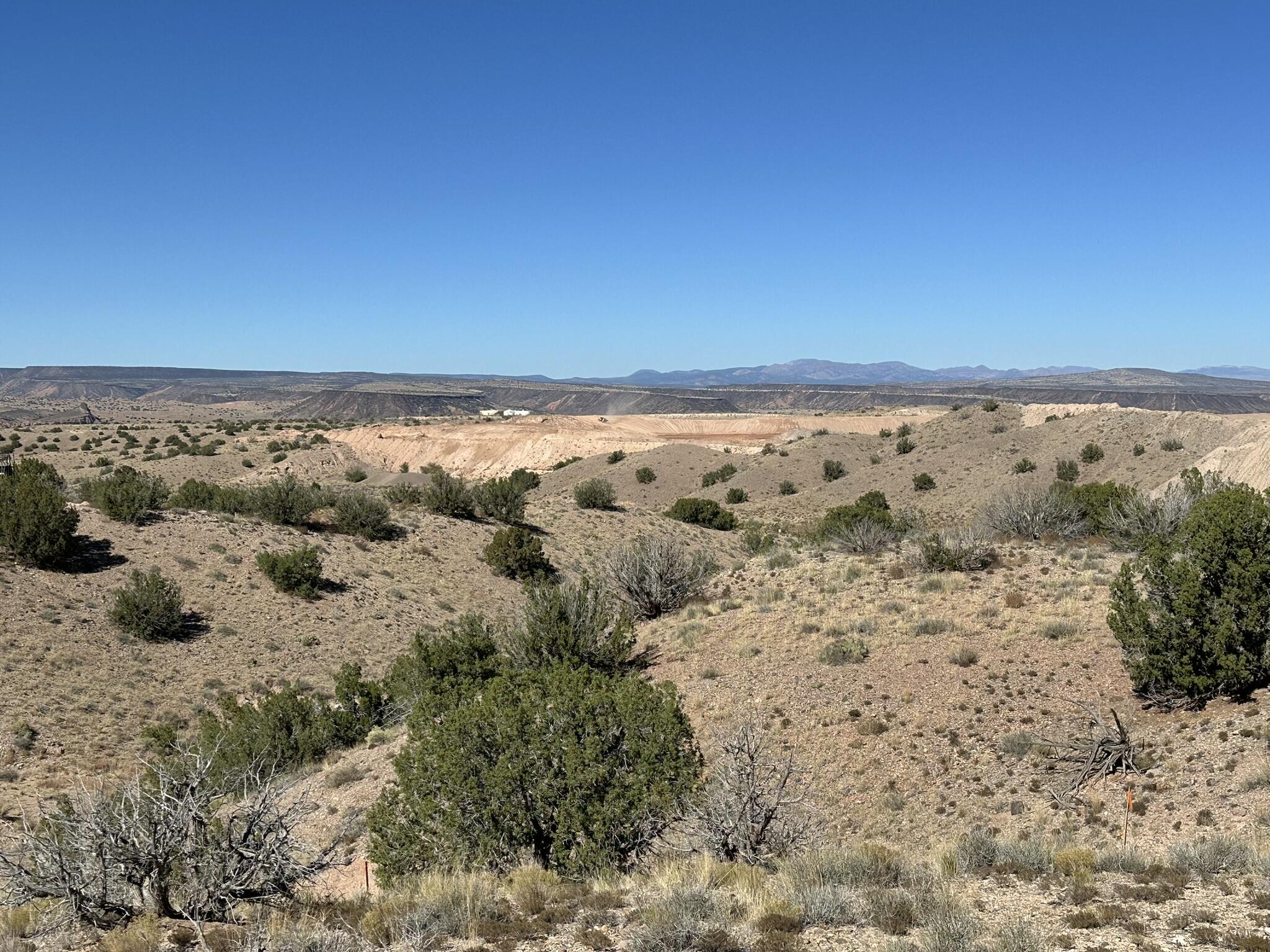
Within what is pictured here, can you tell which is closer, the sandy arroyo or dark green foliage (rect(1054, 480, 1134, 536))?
dark green foliage (rect(1054, 480, 1134, 536))

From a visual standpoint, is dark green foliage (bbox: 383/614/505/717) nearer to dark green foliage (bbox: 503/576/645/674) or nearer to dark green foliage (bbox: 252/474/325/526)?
dark green foliage (bbox: 503/576/645/674)

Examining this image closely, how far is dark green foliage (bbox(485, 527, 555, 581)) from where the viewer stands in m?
30.5

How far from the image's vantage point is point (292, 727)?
53.0 feet

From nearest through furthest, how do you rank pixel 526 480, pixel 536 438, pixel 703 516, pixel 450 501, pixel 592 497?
1. pixel 450 501
2. pixel 703 516
3. pixel 592 497
4. pixel 526 480
5. pixel 536 438

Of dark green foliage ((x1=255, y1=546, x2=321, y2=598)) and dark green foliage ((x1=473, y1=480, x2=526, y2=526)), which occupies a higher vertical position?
dark green foliage ((x1=473, y1=480, x2=526, y2=526))

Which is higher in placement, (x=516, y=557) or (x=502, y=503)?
(x=502, y=503)

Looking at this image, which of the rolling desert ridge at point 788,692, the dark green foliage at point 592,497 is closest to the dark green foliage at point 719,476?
the rolling desert ridge at point 788,692

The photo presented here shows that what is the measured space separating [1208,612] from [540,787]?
946cm

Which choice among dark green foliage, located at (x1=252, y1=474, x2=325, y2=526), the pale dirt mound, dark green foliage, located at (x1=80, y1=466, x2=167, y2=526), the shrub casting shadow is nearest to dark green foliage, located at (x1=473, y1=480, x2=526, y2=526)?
dark green foliage, located at (x1=252, y1=474, x2=325, y2=526)

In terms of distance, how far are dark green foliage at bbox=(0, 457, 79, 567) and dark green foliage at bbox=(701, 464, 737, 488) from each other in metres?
38.8

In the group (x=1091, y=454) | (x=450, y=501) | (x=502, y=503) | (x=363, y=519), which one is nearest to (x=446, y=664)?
(x=363, y=519)

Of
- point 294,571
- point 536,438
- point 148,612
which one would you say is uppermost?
point 536,438

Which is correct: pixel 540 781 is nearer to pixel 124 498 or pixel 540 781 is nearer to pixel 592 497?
pixel 124 498

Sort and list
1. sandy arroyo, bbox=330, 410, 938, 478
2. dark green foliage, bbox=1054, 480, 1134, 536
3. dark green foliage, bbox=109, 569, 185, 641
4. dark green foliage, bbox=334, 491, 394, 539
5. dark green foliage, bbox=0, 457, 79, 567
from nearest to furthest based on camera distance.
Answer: dark green foliage, bbox=109, 569, 185, 641, dark green foliage, bbox=0, 457, 79, 567, dark green foliage, bbox=1054, 480, 1134, 536, dark green foliage, bbox=334, 491, 394, 539, sandy arroyo, bbox=330, 410, 938, 478
